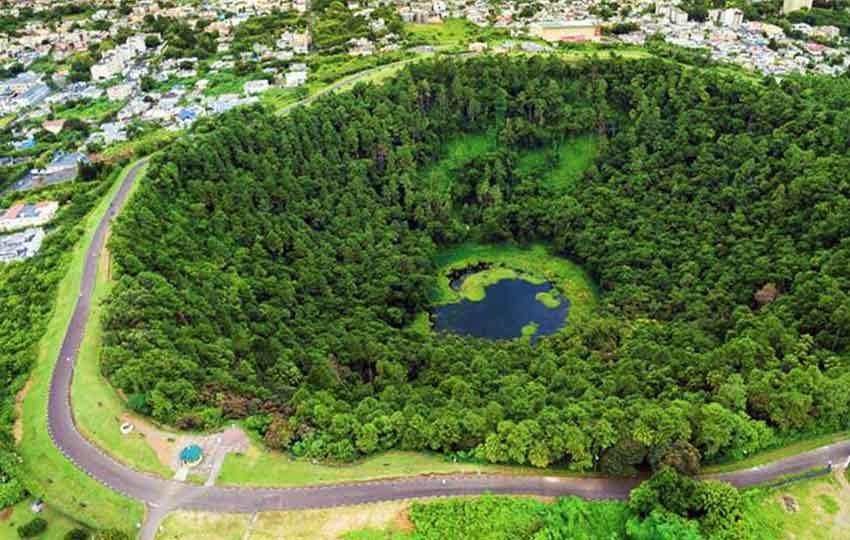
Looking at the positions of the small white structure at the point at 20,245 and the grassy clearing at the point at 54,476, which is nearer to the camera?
the grassy clearing at the point at 54,476

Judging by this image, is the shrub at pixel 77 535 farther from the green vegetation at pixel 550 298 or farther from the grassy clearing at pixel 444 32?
the grassy clearing at pixel 444 32

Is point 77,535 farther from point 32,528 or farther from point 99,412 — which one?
point 99,412

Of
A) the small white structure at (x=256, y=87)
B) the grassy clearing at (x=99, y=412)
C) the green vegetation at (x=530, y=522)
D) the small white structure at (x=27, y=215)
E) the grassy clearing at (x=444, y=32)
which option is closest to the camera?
the green vegetation at (x=530, y=522)

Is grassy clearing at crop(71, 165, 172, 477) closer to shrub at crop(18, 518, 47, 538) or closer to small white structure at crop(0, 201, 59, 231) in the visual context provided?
shrub at crop(18, 518, 47, 538)

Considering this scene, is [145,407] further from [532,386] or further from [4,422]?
[532,386]

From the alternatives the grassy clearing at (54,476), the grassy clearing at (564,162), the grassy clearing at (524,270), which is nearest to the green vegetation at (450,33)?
the grassy clearing at (564,162)

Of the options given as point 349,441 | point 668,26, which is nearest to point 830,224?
point 349,441

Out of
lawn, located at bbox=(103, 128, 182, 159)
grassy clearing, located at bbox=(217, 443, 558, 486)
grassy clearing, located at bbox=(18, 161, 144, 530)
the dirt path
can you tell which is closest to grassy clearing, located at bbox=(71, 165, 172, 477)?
grassy clearing, located at bbox=(18, 161, 144, 530)
